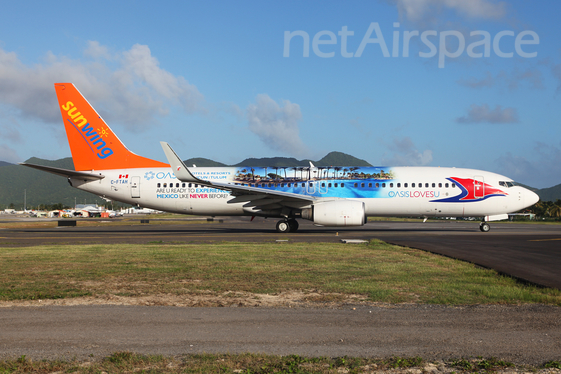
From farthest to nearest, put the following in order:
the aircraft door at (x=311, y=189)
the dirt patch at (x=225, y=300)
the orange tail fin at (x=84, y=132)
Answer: the orange tail fin at (x=84, y=132) → the aircraft door at (x=311, y=189) → the dirt patch at (x=225, y=300)

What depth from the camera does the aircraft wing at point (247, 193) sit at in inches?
949

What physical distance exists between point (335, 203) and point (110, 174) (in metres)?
14.7

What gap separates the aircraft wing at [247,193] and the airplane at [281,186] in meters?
0.07

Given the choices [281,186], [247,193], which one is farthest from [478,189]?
[247,193]

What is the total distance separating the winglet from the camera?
78.2 ft

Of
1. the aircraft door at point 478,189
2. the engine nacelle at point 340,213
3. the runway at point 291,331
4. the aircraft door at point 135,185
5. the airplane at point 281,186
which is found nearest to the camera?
the runway at point 291,331

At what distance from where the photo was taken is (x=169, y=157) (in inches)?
950

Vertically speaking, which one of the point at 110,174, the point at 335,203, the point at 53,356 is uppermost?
the point at 110,174

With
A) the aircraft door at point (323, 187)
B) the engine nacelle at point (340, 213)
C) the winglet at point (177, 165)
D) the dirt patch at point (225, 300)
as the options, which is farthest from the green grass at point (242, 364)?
the aircraft door at point (323, 187)

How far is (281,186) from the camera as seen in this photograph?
27547 millimetres

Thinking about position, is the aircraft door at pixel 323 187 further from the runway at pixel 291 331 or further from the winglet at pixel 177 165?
the runway at pixel 291 331

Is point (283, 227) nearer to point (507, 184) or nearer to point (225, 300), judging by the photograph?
point (507, 184)

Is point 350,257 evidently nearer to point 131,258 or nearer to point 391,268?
point 391,268

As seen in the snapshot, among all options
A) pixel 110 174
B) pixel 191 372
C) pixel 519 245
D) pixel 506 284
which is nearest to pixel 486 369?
pixel 191 372
